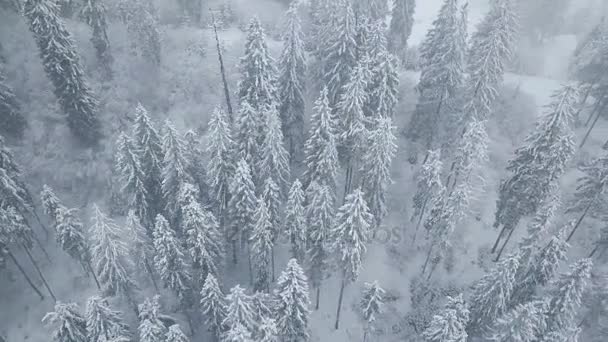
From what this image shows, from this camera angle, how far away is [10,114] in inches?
1738

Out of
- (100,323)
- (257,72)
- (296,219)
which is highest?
(257,72)

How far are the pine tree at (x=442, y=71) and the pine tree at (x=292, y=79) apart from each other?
514 inches

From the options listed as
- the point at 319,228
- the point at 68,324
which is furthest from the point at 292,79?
the point at 68,324

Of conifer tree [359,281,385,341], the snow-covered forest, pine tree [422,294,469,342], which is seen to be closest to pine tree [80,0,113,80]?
the snow-covered forest

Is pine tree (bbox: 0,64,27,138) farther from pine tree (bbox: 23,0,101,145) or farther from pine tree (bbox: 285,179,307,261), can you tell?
pine tree (bbox: 285,179,307,261)

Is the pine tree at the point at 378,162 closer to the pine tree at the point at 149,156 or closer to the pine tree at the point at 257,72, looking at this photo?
the pine tree at the point at 257,72

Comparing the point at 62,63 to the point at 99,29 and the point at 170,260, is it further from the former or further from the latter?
the point at 170,260

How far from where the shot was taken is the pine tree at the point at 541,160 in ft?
104

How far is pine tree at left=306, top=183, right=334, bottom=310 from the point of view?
1312 inches

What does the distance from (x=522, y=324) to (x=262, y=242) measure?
1958 cm

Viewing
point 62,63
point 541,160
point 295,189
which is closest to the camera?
point 295,189

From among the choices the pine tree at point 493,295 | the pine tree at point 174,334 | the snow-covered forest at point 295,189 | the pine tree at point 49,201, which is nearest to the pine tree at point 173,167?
the snow-covered forest at point 295,189

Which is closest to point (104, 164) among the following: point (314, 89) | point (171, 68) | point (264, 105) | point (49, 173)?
point (49, 173)

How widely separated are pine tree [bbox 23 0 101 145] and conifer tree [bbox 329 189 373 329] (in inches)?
1166
